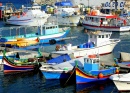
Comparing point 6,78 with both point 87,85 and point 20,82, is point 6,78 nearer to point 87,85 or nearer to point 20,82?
point 20,82

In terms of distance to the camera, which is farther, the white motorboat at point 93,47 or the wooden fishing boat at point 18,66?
the white motorboat at point 93,47

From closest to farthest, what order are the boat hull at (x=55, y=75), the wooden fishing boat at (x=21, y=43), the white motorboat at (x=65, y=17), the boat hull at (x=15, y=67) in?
1. the boat hull at (x=55, y=75)
2. the boat hull at (x=15, y=67)
3. the wooden fishing boat at (x=21, y=43)
4. the white motorboat at (x=65, y=17)

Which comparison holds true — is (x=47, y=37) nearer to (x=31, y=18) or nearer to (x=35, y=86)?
(x=31, y=18)

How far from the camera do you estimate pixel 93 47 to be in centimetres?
4594

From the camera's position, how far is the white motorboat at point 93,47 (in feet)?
145

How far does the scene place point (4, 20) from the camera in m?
88.7

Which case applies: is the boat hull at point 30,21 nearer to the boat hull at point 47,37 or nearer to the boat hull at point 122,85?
the boat hull at point 47,37

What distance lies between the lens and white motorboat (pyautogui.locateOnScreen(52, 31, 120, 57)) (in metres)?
44.3

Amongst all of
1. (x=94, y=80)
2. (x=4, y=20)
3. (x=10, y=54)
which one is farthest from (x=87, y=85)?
(x=4, y=20)

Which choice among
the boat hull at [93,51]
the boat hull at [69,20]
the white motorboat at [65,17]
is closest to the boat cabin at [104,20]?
Result: the boat hull at [69,20]

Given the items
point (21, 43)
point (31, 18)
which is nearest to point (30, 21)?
point (31, 18)

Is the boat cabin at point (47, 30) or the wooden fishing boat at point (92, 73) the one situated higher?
the boat cabin at point (47, 30)

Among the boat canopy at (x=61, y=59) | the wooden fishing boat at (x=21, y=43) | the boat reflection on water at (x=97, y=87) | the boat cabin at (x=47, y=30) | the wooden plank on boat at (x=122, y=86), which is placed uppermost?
the boat cabin at (x=47, y=30)

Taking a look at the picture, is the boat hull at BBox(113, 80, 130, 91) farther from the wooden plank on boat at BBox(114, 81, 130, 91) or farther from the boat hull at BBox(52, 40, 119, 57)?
the boat hull at BBox(52, 40, 119, 57)
